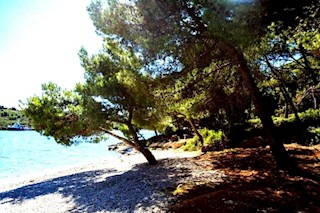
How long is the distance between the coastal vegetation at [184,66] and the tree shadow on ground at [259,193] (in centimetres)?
71

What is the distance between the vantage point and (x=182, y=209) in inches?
207

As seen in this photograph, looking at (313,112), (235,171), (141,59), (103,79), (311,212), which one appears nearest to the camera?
(311,212)

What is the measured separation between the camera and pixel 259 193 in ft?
18.3

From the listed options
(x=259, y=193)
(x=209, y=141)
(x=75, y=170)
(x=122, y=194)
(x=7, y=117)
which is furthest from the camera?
(x=7, y=117)

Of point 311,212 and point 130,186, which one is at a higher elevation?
point 130,186

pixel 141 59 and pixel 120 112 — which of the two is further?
pixel 120 112

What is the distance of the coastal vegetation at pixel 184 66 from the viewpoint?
18.3 ft

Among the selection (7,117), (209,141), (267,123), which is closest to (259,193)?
(267,123)

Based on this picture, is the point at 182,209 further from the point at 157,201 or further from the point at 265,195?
the point at 265,195

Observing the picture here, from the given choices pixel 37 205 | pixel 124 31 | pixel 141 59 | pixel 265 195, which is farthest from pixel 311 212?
pixel 37 205

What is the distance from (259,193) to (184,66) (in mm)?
3660

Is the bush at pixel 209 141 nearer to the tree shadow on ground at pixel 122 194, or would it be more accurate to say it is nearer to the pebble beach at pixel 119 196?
the pebble beach at pixel 119 196

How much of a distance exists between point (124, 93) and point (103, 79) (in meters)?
0.97

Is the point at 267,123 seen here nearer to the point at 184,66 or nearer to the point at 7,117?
the point at 184,66
